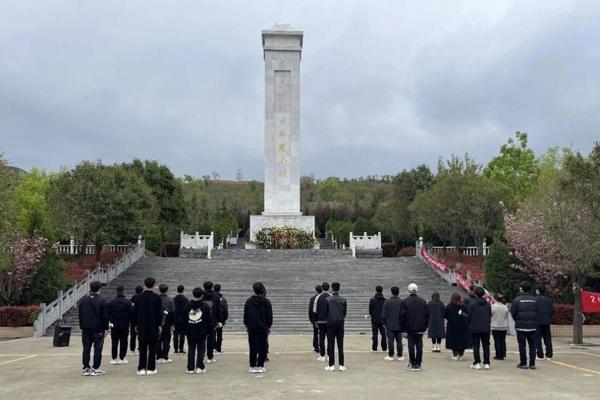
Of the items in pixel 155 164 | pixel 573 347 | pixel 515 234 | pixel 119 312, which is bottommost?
pixel 573 347

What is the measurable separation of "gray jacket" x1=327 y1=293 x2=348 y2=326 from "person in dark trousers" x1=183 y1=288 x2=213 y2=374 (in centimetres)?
215

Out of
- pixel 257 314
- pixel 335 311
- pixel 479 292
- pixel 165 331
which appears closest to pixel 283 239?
pixel 165 331

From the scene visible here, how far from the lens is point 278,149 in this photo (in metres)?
45.6

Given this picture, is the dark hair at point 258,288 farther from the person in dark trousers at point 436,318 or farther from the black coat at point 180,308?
the person in dark trousers at point 436,318

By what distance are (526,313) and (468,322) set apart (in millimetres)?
1164

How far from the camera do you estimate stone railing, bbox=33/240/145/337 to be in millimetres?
21047

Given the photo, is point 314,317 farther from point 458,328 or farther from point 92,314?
point 92,314

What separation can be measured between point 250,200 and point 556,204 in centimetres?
7457

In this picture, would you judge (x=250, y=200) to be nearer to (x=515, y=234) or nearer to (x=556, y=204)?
(x=515, y=234)

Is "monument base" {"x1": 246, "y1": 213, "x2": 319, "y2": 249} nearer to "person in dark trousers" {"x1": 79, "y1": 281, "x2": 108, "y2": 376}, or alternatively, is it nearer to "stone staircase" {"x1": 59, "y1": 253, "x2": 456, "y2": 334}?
"stone staircase" {"x1": 59, "y1": 253, "x2": 456, "y2": 334}

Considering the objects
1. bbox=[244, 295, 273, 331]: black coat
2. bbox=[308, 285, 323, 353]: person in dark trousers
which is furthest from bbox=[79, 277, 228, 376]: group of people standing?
bbox=[308, 285, 323, 353]: person in dark trousers

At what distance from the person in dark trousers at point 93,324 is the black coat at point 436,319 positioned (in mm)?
7312

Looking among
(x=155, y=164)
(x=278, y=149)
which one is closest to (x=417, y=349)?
(x=278, y=149)

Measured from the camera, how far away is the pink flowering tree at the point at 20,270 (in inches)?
906
